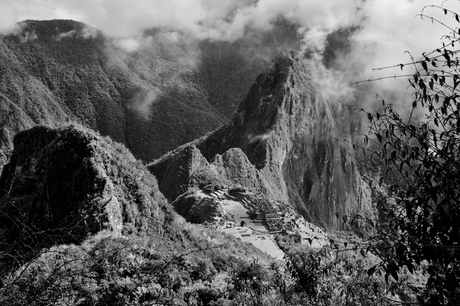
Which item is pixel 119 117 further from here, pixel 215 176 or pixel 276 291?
pixel 276 291

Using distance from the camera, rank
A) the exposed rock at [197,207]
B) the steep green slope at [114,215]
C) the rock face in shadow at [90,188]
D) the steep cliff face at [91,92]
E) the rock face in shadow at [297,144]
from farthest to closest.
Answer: the steep cliff face at [91,92] → the rock face in shadow at [297,144] → the exposed rock at [197,207] → the rock face in shadow at [90,188] → the steep green slope at [114,215]

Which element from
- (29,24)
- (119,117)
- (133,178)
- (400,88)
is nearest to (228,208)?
(133,178)

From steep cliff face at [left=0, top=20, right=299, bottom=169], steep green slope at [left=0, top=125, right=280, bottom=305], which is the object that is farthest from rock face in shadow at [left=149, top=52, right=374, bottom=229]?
steep green slope at [left=0, top=125, right=280, bottom=305]

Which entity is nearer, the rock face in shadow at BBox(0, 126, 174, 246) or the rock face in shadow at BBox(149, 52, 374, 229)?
the rock face in shadow at BBox(0, 126, 174, 246)

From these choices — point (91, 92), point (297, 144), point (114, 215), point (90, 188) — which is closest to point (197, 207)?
point (90, 188)

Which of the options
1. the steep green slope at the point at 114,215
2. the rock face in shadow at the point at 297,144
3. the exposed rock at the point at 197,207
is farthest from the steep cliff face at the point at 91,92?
the steep green slope at the point at 114,215

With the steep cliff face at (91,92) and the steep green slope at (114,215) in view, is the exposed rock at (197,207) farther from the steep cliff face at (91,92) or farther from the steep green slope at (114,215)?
the steep cliff face at (91,92)

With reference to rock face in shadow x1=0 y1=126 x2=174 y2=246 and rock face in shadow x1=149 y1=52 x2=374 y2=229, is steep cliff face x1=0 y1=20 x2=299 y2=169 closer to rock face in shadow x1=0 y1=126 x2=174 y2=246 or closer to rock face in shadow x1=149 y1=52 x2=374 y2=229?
rock face in shadow x1=149 y1=52 x2=374 y2=229

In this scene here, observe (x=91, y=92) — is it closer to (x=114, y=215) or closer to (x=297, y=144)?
(x=297, y=144)
